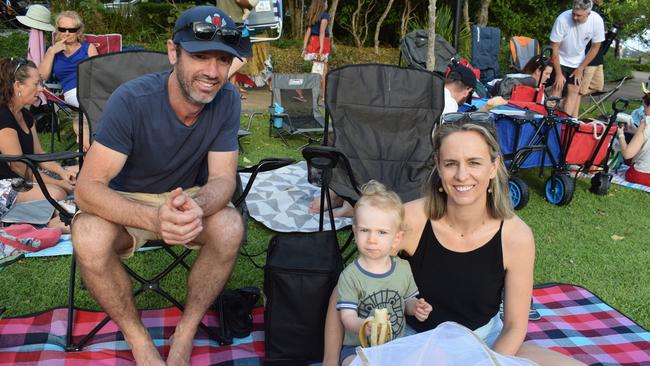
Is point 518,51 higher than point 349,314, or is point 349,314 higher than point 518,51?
point 518,51

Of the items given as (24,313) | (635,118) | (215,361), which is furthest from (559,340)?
(635,118)

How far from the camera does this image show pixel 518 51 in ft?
29.8

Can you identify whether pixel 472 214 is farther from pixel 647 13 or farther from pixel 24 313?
pixel 647 13

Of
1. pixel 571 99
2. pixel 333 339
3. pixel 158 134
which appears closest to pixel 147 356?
pixel 333 339

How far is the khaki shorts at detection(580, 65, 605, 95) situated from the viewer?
22.5 feet

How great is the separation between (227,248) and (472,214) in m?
1.04

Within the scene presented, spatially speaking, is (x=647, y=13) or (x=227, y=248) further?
(x=647, y=13)

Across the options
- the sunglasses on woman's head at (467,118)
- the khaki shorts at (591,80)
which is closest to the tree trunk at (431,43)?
the khaki shorts at (591,80)

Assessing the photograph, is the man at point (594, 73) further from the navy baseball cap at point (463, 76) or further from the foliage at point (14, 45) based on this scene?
the foliage at point (14, 45)

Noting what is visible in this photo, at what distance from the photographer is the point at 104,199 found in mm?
2162

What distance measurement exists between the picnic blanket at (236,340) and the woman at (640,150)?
2.71 meters

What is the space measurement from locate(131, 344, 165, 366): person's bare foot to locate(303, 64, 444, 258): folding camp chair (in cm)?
191

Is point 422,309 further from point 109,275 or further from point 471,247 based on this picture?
point 109,275

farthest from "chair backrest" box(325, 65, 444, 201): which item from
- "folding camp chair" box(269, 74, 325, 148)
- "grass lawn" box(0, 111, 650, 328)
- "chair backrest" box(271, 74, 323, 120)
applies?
"chair backrest" box(271, 74, 323, 120)
